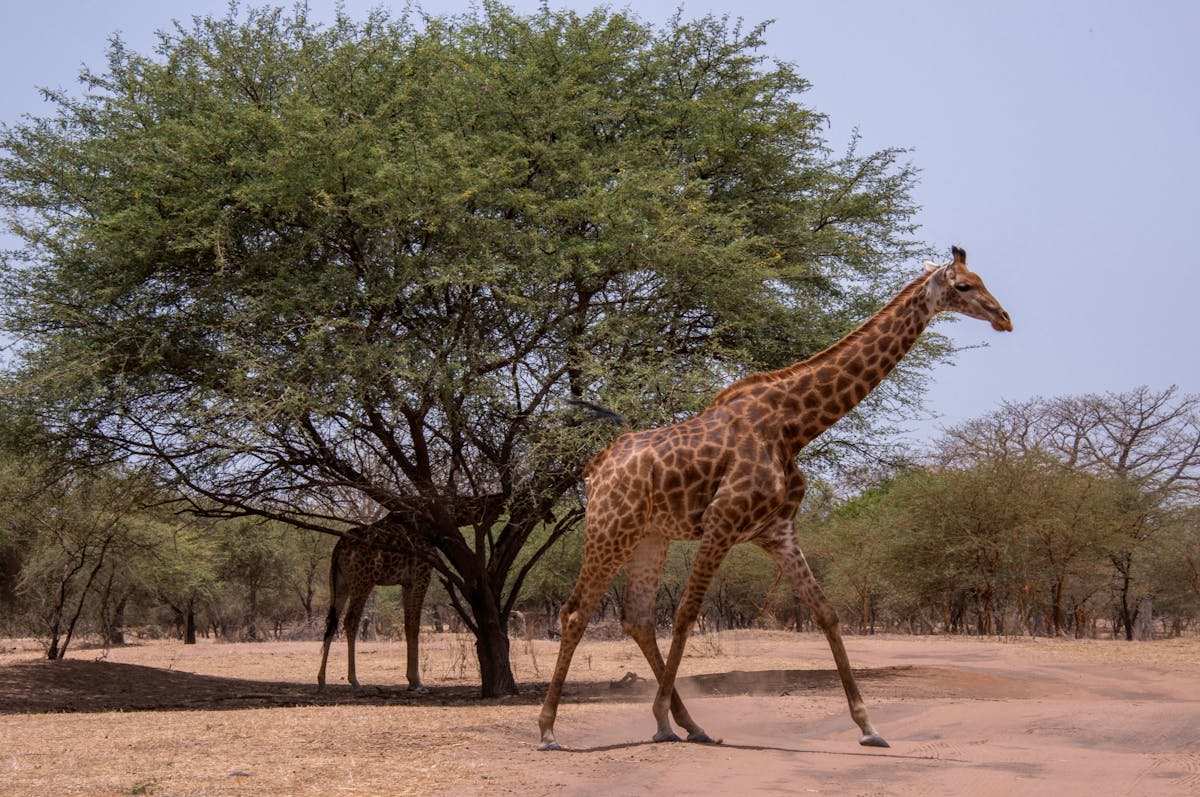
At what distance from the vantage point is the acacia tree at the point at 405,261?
13922mm

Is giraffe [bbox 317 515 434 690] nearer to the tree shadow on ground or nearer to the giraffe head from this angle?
the tree shadow on ground

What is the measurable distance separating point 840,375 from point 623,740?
12.0 ft

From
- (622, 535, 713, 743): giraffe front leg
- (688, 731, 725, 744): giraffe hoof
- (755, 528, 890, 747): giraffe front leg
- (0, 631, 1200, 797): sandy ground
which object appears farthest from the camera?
(622, 535, 713, 743): giraffe front leg

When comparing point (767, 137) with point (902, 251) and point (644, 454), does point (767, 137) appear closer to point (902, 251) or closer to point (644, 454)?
point (902, 251)

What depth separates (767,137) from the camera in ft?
54.6

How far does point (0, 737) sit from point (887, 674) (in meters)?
11.8

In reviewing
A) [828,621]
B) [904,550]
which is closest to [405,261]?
[828,621]

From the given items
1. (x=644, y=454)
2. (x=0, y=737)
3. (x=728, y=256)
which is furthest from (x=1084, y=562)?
(x=0, y=737)

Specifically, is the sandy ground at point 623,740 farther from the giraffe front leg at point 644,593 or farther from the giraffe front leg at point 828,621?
the giraffe front leg at point 644,593

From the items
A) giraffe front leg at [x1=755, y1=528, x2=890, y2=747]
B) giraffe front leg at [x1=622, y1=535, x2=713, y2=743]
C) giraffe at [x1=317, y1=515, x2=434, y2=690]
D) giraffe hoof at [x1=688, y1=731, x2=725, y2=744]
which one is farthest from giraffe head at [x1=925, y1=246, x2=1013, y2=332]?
giraffe at [x1=317, y1=515, x2=434, y2=690]

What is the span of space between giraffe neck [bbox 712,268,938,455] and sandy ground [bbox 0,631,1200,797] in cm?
255

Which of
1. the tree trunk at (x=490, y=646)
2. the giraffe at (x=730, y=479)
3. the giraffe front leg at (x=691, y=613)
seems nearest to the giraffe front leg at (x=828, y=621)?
the giraffe at (x=730, y=479)

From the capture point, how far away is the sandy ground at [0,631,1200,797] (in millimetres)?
7328

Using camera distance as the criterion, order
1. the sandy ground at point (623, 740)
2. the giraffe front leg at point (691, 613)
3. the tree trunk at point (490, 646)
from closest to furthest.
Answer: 1. the sandy ground at point (623, 740)
2. the giraffe front leg at point (691, 613)
3. the tree trunk at point (490, 646)
